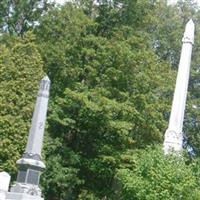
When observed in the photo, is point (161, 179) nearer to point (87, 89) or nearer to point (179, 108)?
point (179, 108)

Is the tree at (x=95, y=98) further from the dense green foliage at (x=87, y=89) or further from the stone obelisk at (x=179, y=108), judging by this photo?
the stone obelisk at (x=179, y=108)

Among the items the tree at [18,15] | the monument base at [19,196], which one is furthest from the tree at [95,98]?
the monument base at [19,196]

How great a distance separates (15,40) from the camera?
2705cm

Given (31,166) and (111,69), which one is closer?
(31,166)

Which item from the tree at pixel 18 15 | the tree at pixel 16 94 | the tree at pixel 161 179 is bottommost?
the tree at pixel 161 179

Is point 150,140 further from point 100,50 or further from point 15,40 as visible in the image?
point 15,40

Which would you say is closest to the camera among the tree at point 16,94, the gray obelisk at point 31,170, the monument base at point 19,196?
the monument base at point 19,196

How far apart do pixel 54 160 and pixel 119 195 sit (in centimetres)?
380

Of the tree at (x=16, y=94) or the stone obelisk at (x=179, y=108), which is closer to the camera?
the tree at (x=16, y=94)

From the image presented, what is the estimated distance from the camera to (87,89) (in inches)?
1114

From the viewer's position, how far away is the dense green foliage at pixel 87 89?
25.7 m

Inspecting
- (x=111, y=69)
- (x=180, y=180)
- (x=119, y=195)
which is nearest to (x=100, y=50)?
(x=111, y=69)

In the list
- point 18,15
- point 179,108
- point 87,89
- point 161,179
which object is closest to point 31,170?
point 161,179

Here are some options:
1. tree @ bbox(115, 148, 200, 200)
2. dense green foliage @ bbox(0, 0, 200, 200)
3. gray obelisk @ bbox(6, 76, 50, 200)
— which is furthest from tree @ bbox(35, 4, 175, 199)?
gray obelisk @ bbox(6, 76, 50, 200)
